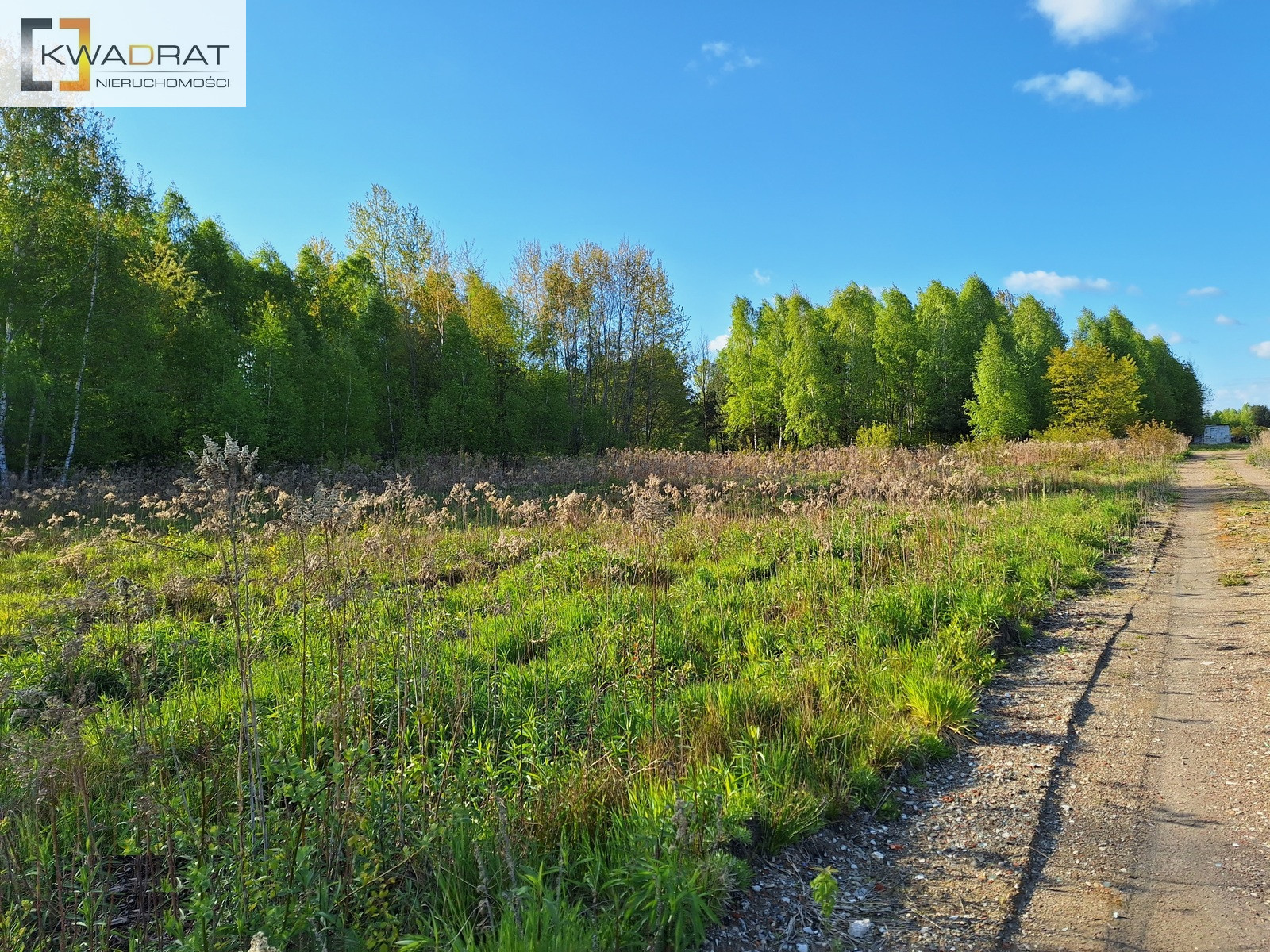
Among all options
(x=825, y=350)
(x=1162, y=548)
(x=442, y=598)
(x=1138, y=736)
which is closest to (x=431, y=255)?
(x=825, y=350)

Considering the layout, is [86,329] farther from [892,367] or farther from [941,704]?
[892,367]

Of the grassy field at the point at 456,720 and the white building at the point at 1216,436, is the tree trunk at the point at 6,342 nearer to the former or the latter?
the grassy field at the point at 456,720

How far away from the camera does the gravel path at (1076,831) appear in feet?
8.82

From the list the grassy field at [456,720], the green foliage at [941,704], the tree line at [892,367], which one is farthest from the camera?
the tree line at [892,367]

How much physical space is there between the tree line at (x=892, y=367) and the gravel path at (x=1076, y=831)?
36.6 meters

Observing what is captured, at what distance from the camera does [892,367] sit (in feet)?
148

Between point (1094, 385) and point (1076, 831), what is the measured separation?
1253 inches

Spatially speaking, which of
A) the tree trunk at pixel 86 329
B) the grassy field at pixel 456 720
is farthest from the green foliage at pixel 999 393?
the tree trunk at pixel 86 329

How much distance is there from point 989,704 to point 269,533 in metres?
5.81

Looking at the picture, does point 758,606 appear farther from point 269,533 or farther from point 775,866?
point 269,533

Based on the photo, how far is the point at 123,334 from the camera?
53.1 feet

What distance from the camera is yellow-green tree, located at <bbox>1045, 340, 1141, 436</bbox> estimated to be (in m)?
28.5

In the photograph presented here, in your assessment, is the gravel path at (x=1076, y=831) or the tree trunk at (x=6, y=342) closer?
the gravel path at (x=1076, y=831)

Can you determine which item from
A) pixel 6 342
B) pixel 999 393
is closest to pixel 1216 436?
pixel 999 393
